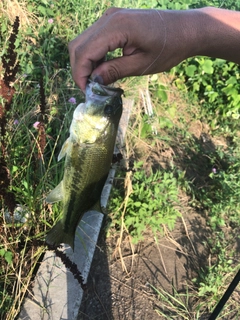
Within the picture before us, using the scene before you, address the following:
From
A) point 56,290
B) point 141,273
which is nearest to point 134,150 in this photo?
point 141,273

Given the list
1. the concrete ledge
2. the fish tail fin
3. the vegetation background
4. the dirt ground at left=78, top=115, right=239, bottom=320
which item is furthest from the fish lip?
the dirt ground at left=78, top=115, right=239, bottom=320

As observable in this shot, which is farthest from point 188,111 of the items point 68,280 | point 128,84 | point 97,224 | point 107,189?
point 68,280

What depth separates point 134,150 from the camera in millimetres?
4082

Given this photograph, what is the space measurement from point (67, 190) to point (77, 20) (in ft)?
9.94

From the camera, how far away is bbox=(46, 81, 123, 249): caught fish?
149 cm

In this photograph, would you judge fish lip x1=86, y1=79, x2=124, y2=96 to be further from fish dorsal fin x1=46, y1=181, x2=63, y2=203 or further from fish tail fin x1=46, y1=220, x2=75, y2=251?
fish tail fin x1=46, y1=220, x2=75, y2=251

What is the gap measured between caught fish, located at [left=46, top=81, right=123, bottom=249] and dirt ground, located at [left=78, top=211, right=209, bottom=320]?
1.13 m

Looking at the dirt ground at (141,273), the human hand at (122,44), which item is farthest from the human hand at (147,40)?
the dirt ground at (141,273)

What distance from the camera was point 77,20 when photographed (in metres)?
4.10

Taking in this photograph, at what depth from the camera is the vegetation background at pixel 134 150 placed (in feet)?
7.39

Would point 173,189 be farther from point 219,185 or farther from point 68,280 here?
point 68,280

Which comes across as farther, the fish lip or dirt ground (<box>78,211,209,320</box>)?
dirt ground (<box>78,211,209,320</box>)

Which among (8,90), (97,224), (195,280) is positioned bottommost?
(195,280)

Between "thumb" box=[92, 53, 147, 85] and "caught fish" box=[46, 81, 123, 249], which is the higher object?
"thumb" box=[92, 53, 147, 85]
